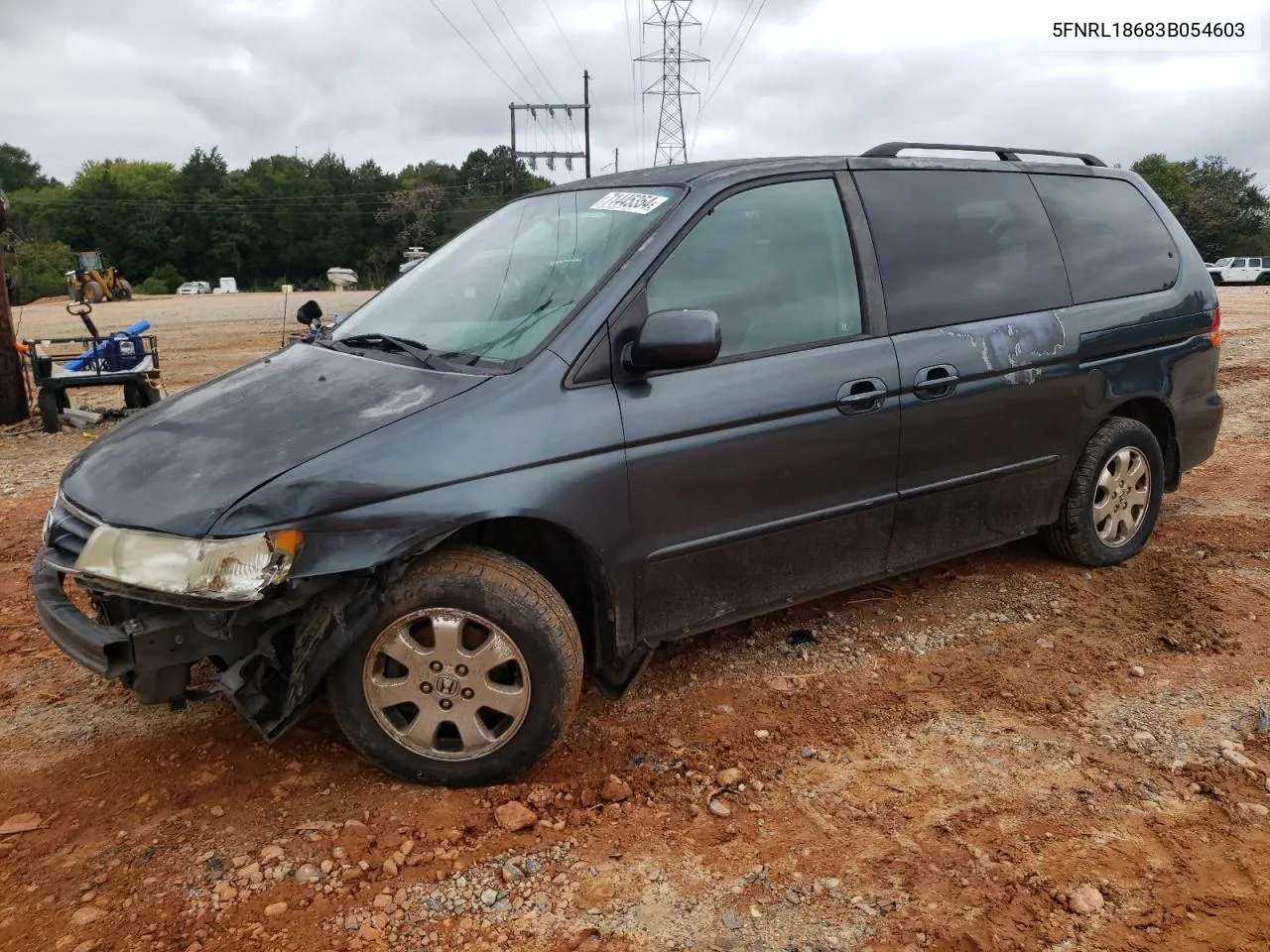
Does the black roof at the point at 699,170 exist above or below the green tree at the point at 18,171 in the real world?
below

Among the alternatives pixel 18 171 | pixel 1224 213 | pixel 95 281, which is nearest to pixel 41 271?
pixel 95 281

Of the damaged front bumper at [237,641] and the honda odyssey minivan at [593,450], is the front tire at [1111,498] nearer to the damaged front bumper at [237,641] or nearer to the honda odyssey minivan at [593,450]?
the honda odyssey minivan at [593,450]

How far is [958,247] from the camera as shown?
385cm

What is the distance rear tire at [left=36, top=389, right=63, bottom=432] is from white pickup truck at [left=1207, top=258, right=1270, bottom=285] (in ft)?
142

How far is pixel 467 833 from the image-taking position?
263 cm

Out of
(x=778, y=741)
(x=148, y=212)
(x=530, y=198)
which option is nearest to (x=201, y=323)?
(x=530, y=198)

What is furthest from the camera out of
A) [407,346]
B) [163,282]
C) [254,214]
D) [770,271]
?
[254,214]

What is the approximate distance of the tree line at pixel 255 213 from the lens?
7538cm

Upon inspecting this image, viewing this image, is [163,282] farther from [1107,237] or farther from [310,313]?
[1107,237]

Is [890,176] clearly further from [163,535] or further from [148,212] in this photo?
[148,212]

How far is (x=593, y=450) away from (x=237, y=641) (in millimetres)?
1131

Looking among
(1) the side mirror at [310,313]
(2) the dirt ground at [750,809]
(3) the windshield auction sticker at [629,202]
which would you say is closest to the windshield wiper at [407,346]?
(3) the windshield auction sticker at [629,202]

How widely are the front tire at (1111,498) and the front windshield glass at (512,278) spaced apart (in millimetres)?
2441

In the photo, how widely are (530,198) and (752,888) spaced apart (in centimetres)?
287
